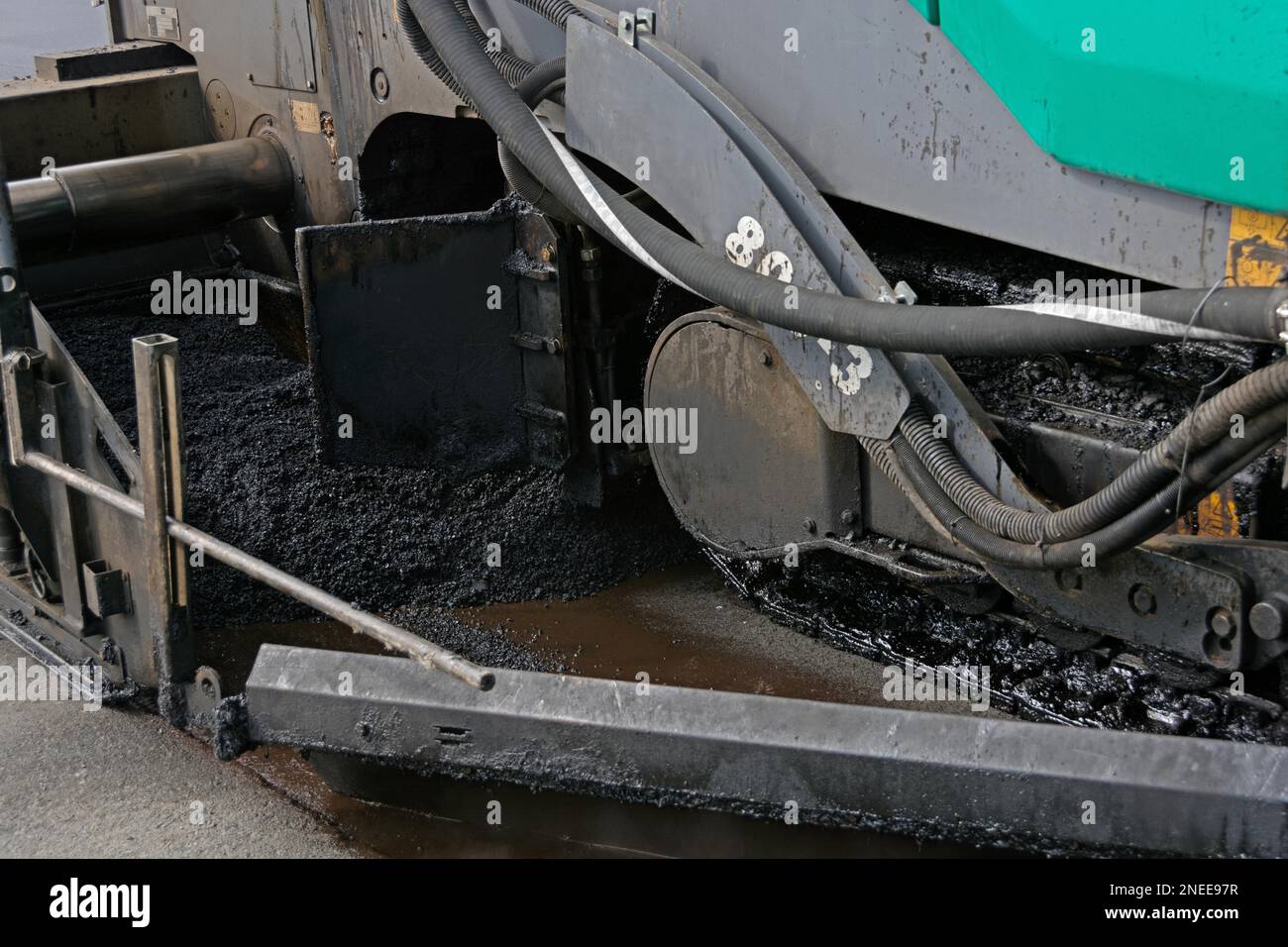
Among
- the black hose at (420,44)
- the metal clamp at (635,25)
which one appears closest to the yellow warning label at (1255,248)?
the metal clamp at (635,25)

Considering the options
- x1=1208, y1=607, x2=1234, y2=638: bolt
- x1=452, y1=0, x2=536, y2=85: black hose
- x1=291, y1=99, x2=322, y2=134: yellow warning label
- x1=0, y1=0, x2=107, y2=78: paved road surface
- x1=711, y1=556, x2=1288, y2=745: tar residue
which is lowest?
x1=711, y1=556, x2=1288, y2=745: tar residue

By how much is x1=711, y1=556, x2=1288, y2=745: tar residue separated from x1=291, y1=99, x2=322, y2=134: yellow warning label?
1.72 meters

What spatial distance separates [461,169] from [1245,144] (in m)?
2.54

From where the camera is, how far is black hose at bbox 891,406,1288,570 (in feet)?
6.89

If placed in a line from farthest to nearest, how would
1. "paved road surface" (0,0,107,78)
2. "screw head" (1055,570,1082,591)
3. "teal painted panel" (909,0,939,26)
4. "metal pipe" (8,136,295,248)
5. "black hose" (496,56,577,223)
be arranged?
"paved road surface" (0,0,107,78), "metal pipe" (8,136,295,248), "black hose" (496,56,577,223), "screw head" (1055,570,1082,591), "teal painted panel" (909,0,939,26)

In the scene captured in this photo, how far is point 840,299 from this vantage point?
8.14 ft

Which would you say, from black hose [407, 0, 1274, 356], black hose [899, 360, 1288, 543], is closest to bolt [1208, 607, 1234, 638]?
black hose [899, 360, 1288, 543]

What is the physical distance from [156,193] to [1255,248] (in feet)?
10.8

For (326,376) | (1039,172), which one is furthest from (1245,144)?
(326,376)

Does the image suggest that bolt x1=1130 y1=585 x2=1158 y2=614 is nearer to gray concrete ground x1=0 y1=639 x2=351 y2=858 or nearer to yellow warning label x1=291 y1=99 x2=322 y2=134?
gray concrete ground x1=0 y1=639 x2=351 y2=858

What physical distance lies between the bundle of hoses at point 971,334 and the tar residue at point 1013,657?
1.24 ft

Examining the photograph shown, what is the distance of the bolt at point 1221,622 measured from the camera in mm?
2373

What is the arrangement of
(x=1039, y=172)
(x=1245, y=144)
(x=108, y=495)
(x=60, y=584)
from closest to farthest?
(x=1245, y=144), (x=1039, y=172), (x=108, y=495), (x=60, y=584)
